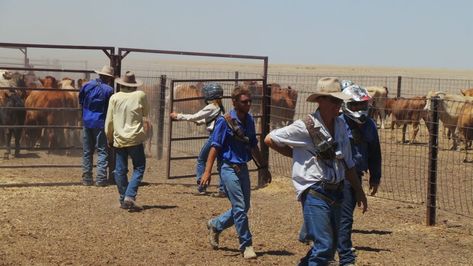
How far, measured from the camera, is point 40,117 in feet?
48.3

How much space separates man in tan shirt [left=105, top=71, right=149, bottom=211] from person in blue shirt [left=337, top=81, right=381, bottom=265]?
3.48 m

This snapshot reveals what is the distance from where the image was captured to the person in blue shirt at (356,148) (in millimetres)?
6766

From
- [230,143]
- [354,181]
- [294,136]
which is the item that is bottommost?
[354,181]

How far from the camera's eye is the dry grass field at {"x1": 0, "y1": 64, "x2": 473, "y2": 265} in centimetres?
748

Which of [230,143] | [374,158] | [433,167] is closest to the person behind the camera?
[374,158]

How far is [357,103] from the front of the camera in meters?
6.79

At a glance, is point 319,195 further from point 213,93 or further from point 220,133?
point 213,93

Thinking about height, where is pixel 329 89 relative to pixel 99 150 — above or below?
above

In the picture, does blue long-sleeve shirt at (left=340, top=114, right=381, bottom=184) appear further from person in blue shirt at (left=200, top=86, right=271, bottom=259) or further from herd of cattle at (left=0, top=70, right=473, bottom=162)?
herd of cattle at (left=0, top=70, right=473, bottom=162)

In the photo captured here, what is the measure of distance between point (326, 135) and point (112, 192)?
20.5 feet

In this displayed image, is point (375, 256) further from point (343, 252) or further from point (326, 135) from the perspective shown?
point (326, 135)

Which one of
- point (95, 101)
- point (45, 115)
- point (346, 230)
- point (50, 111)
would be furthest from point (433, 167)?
point (45, 115)

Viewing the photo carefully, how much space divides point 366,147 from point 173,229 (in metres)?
2.66

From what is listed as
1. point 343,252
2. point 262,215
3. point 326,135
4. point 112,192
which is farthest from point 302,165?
point 112,192
